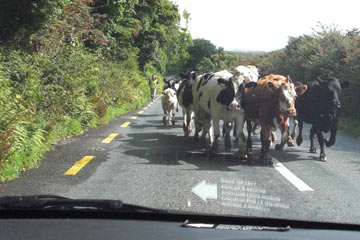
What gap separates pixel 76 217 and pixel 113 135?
9.86 m

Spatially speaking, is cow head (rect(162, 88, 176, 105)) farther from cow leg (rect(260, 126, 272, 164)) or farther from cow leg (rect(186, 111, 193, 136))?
cow leg (rect(260, 126, 272, 164))

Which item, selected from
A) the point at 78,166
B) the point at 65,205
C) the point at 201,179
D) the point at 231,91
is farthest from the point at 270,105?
the point at 65,205

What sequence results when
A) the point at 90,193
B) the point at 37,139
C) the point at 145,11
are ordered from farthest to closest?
the point at 145,11 < the point at 37,139 < the point at 90,193

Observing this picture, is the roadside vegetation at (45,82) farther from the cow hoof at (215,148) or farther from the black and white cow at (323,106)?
the black and white cow at (323,106)

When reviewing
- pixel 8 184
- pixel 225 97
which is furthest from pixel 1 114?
pixel 225 97

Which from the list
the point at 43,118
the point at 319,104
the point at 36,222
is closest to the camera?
the point at 36,222

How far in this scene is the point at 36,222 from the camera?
2.92 m

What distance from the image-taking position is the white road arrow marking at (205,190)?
20.3 ft

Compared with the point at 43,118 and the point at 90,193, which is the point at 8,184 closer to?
the point at 90,193

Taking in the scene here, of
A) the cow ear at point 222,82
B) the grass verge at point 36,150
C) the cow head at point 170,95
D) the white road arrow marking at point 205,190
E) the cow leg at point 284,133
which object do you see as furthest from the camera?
the cow head at point 170,95

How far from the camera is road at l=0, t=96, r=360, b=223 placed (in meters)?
5.56

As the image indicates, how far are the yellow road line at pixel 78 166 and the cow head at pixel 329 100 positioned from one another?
485cm

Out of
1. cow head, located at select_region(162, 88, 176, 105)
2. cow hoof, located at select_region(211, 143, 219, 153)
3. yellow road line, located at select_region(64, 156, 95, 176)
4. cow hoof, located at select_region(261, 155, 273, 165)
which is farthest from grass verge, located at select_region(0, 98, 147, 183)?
cow hoof, located at select_region(261, 155, 273, 165)

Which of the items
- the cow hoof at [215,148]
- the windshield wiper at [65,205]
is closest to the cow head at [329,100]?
the cow hoof at [215,148]
